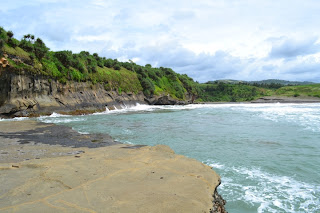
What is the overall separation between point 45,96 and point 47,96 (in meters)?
0.31

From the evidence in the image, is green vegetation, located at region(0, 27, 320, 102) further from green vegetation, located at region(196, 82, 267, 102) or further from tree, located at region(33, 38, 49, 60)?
green vegetation, located at region(196, 82, 267, 102)

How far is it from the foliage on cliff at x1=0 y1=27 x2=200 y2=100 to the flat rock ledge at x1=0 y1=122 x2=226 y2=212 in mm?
21452

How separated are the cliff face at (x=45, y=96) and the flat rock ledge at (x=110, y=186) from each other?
19261mm

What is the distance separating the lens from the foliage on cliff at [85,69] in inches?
966

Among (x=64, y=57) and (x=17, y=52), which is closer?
(x=17, y=52)

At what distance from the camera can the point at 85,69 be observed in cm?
3456

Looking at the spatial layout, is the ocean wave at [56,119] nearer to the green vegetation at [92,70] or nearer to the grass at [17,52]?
the green vegetation at [92,70]

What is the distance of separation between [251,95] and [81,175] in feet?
281

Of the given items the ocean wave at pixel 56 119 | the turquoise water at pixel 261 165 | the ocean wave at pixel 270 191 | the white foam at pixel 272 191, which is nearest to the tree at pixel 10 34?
the ocean wave at pixel 56 119

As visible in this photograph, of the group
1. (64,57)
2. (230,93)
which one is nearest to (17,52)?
(64,57)

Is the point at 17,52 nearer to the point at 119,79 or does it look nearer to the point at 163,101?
the point at 119,79

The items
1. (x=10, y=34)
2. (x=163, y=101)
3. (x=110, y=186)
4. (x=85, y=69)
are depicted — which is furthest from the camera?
(x=163, y=101)

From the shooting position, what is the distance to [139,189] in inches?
191

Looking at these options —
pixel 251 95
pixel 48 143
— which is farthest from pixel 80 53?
pixel 251 95
